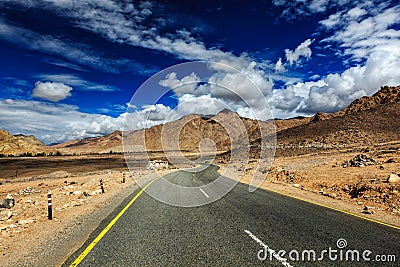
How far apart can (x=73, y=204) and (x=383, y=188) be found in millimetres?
15297

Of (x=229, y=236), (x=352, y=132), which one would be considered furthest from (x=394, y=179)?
(x=352, y=132)

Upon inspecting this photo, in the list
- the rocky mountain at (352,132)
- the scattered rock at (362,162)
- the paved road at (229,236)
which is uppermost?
the rocky mountain at (352,132)

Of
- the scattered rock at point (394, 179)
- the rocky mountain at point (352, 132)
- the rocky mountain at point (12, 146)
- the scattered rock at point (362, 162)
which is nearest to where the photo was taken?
the scattered rock at point (394, 179)

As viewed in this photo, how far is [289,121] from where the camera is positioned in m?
154

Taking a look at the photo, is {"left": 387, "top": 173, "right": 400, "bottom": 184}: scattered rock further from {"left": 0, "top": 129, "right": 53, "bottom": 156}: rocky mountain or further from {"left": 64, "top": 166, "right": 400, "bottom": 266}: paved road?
{"left": 0, "top": 129, "right": 53, "bottom": 156}: rocky mountain

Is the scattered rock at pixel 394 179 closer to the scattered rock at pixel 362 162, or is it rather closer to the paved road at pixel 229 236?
the paved road at pixel 229 236

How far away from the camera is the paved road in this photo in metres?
5.44

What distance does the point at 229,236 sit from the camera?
681cm

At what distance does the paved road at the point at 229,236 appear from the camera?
214 inches

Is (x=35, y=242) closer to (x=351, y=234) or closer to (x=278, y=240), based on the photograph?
(x=278, y=240)

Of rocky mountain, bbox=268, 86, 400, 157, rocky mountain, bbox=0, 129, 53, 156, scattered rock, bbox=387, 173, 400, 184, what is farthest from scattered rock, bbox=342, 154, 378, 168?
rocky mountain, bbox=0, 129, 53, 156

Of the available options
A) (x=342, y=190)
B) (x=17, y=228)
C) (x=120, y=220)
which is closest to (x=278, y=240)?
(x=120, y=220)

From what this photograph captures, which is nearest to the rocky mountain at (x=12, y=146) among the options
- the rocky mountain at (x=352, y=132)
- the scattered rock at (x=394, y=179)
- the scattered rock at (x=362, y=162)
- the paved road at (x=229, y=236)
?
the rocky mountain at (x=352, y=132)

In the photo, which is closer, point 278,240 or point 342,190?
point 278,240
